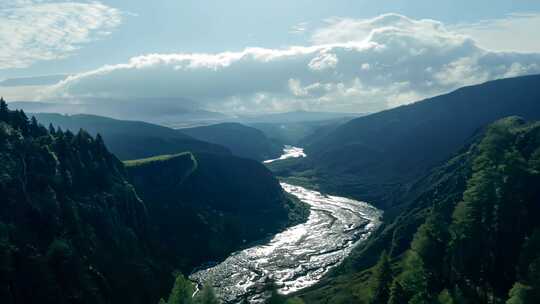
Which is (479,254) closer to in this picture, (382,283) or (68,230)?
(382,283)

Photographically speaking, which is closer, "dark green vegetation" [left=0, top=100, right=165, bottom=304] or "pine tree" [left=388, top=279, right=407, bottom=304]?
"pine tree" [left=388, top=279, right=407, bottom=304]

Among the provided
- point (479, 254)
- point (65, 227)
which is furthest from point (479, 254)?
point (65, 227)

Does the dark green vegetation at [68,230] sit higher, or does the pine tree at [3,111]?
the pine tree at [3,111]

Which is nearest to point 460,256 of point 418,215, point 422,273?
point 422,273

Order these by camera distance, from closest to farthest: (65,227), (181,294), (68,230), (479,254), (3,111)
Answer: (181,294)
(479,254)
(65,227)
(68,230)
(3,111)

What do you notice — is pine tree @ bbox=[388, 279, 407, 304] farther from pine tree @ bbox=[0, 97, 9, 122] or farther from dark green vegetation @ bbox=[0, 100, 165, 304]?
pine tree @ bbox=[0, 97, 9, 122]

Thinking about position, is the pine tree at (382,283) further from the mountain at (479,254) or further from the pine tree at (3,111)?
the pine tree at (3,111)

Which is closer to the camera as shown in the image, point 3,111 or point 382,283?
point 382,283

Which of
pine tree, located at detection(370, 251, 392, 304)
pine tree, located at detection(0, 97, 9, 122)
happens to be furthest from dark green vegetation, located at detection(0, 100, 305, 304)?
pine tree, located at detection(370, 251, 392, 304)

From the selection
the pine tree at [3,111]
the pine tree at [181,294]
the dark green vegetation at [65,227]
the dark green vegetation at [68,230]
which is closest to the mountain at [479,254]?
the pine tree at [181,294]
